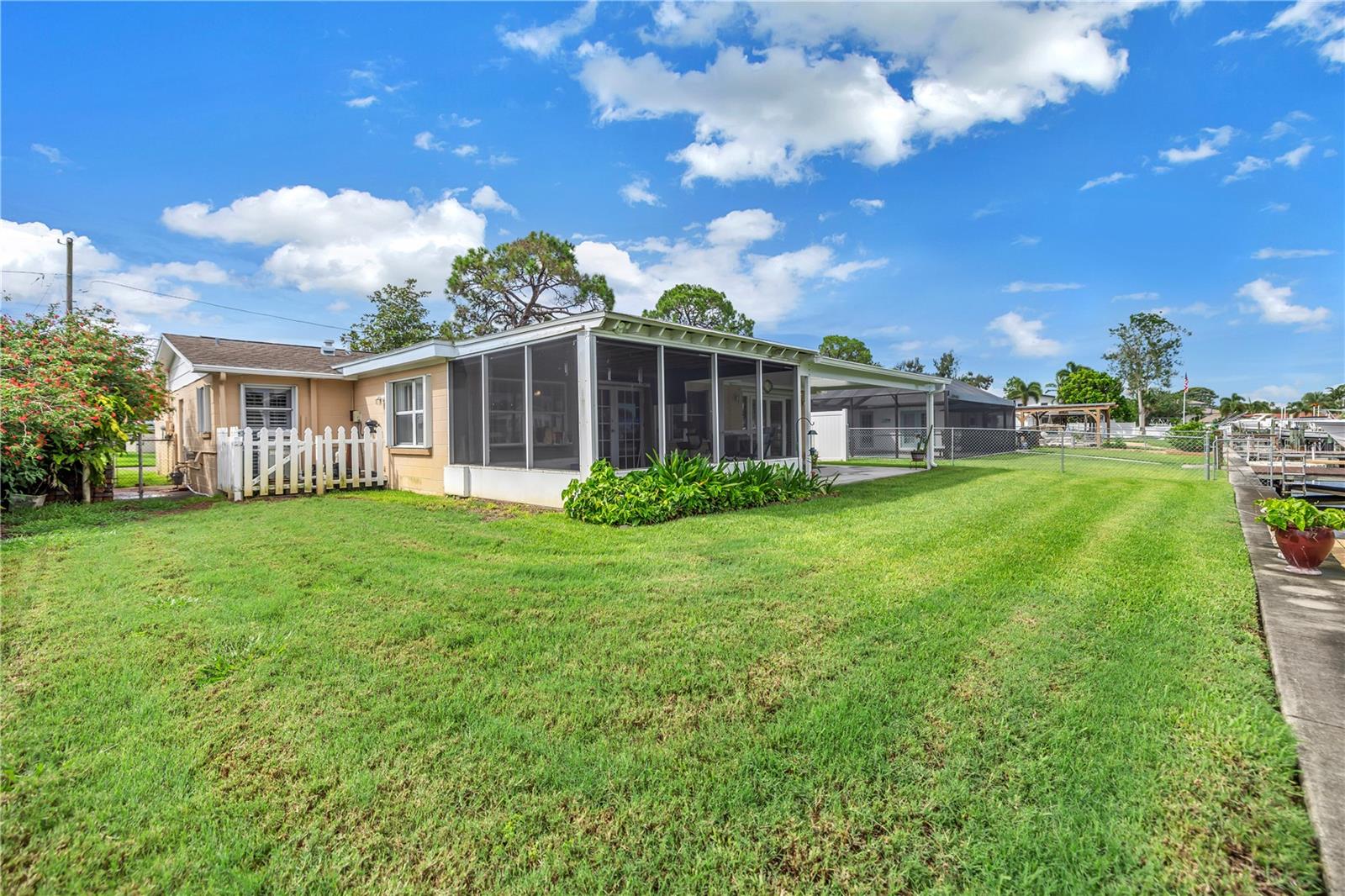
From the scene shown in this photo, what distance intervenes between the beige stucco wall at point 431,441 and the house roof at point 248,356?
133cm

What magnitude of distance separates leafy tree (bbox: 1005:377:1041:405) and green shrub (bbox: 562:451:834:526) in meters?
48.9

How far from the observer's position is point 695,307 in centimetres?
3158

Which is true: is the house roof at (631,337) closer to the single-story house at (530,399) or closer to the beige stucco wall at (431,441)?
the single-story house at (530,399)

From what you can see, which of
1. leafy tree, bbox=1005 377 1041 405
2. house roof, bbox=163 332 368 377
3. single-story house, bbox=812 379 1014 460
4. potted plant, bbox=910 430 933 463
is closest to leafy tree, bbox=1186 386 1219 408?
leafy tree, bbox=1005 377 1041 405

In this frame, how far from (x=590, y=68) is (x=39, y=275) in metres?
16.7

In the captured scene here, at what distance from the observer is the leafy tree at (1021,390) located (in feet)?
163

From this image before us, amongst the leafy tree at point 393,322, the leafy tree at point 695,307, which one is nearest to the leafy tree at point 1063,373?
the leafy tree at point 695,307

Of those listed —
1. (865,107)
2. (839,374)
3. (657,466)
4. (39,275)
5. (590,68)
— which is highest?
(590,68)

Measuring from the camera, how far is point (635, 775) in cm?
197

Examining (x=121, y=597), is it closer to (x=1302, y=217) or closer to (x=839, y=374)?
(x=839, y=374)

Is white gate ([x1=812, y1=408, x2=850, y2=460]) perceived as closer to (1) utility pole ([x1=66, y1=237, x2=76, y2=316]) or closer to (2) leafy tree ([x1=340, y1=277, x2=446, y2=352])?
(2) leafy tree ([x1=340, y1=277, x2=446, y2=352])

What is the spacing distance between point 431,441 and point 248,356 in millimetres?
5568

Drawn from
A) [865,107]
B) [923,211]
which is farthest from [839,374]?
[923,211]

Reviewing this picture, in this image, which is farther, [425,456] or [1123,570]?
[425,456]
